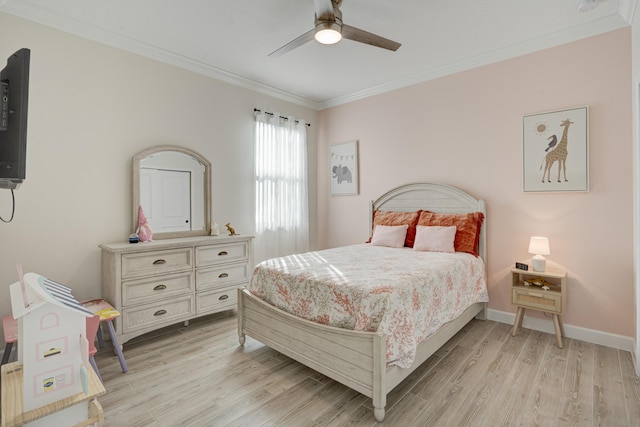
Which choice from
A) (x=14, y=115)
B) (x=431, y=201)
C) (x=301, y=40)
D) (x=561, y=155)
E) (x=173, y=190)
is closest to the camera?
(x=14, y=115)

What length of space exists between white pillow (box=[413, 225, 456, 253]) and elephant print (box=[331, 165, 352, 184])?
1.65 meters

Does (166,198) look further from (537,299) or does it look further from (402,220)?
(537,299)

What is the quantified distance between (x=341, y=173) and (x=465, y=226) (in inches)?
81.6

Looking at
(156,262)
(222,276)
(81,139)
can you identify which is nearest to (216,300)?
(222,276)

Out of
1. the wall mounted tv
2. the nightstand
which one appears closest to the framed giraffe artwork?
the nightstand

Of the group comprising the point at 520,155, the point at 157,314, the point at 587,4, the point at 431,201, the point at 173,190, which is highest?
the point at 587,4

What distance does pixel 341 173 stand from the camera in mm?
4883

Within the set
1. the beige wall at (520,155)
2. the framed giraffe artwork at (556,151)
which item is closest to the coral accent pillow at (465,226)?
the beige wall at (520,155)

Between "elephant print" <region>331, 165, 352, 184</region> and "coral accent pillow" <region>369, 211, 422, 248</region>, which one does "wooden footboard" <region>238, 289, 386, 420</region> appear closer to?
"coral accent pillow" <region>369, 211, 422, 248</region>

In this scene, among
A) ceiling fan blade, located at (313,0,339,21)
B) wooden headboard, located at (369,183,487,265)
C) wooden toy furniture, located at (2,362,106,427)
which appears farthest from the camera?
wooden headboard, located at (369,183,487,265)

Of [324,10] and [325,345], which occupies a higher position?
[324,10]

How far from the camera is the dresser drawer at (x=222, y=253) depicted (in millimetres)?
3238

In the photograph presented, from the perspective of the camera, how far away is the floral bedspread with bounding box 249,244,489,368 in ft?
6.43

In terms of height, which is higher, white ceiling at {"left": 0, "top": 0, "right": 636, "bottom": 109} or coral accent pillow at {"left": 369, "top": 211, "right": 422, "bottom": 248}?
white ceiling at {"left": 0, "top": 0, "right": 636, "bottom": 109}
